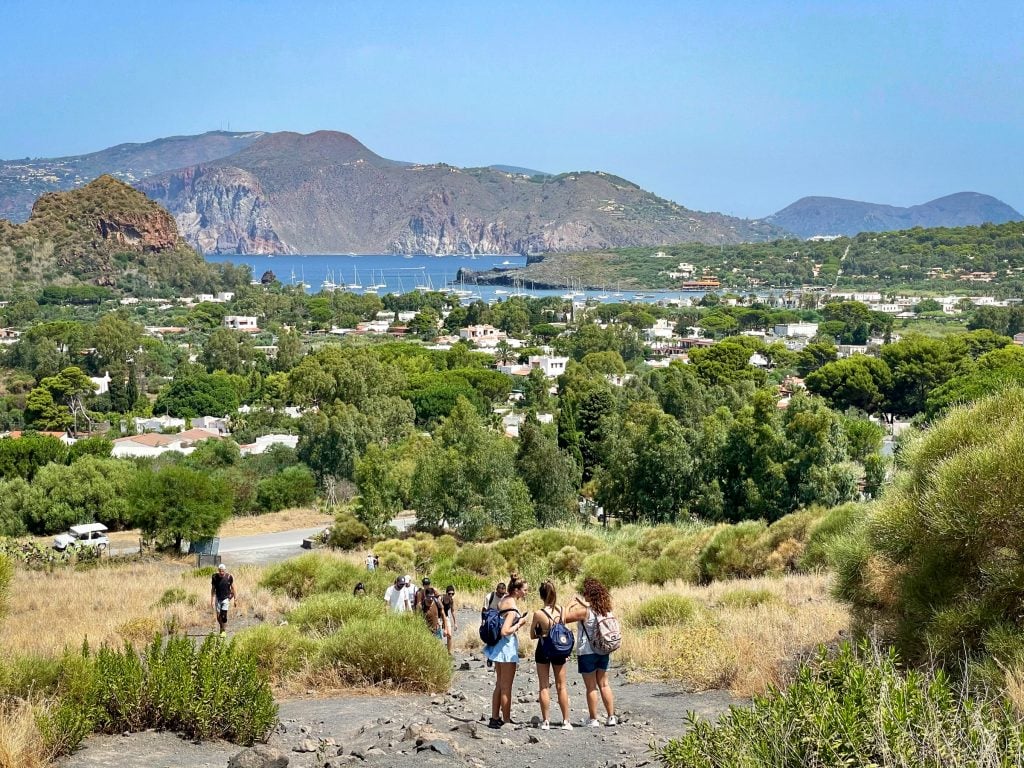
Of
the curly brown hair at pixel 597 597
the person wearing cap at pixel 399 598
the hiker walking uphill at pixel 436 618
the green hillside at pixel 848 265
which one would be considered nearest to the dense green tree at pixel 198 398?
the person wearing cap at pixel 399 598

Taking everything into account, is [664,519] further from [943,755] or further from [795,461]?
[943,755]

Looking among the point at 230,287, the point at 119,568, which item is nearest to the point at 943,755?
the point at 119,568

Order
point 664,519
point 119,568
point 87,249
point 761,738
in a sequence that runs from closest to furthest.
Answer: point 761,738 < point 119,568 < point 664,519 < point 87,249

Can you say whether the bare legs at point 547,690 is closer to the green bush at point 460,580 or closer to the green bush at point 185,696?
the green bush at point 185,696

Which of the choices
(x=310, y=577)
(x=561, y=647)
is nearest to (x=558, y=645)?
(x=561, y=647)

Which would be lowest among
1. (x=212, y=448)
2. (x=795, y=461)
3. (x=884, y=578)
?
(x=212, y=448)

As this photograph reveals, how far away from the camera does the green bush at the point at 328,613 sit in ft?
31.2

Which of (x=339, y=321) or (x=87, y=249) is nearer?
(x=339, y=321)

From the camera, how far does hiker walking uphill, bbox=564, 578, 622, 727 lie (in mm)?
6211

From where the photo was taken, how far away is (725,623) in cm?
876

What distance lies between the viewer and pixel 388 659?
7.69 meters

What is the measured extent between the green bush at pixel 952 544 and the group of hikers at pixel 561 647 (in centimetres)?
184

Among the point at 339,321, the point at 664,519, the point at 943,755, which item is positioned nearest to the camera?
the point at 943,755

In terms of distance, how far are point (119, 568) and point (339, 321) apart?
249 feet
